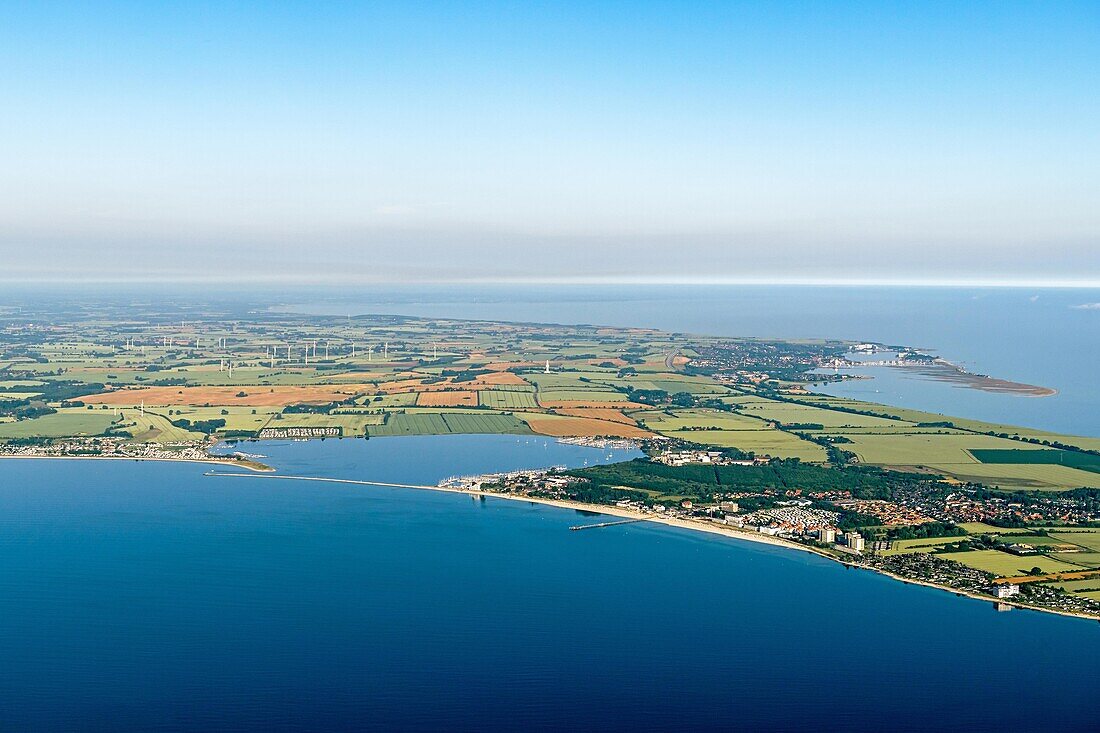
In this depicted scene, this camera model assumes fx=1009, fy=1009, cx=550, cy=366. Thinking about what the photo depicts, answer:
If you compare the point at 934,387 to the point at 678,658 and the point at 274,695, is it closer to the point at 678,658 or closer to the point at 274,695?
the point at 678,658

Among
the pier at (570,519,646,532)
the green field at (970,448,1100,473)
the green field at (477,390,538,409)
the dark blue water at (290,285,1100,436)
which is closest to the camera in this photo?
the pier at (570,519,646,532)

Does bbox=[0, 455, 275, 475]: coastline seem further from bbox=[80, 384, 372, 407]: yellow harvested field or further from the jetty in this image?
bbox=[80, 384, 372, 407]: yellow harvested field

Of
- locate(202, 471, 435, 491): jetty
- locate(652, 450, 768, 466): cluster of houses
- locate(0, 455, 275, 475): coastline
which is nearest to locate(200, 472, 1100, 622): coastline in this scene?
locate(202, 471, 435, 491): jetty

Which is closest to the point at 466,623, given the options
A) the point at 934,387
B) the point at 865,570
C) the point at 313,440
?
the point at 865,570

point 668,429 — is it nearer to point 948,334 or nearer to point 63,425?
point 63,425

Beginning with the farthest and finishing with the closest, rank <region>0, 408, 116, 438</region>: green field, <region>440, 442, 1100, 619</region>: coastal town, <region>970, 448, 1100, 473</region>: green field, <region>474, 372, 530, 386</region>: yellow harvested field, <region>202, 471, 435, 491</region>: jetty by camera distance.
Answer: <region>474, 372, 530, 386</region>: yellow harvested field, <region>0, 408, 116, 438</region>: green field, <region>970, 448, 1100, 473</region>: green field, <region>202, 471, 435, 491</region>: jetty, <region>440, 442, 1100, 619</region>: coastal town

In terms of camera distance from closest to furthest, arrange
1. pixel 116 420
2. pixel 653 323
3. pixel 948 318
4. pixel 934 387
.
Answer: pixel 116 420, pixel 934 387, pixel 653 323, pixel 948 318

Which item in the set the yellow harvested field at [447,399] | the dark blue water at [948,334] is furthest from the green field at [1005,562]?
the yellow harvested field at [447,399]
